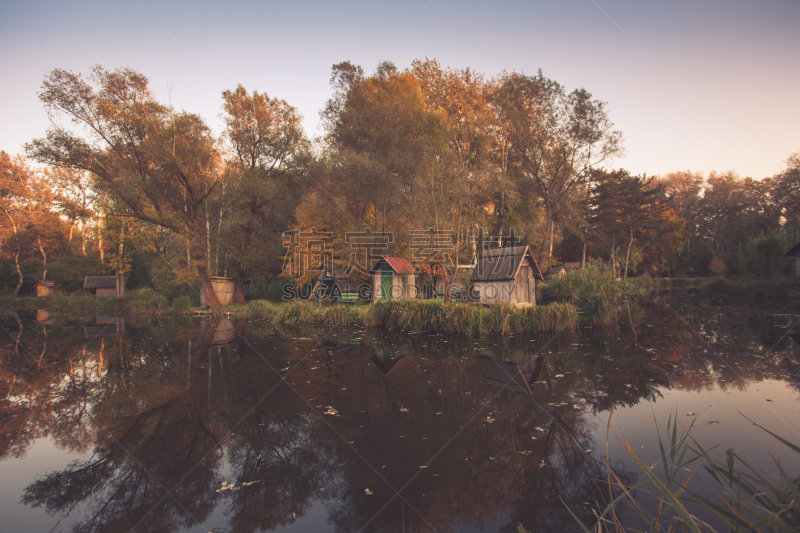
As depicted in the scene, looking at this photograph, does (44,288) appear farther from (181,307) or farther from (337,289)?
(337,289)

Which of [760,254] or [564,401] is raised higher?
[760,254]

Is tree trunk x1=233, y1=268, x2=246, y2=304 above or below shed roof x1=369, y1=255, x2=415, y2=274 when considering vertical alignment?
below

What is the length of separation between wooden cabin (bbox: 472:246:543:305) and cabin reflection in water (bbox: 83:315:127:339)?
1665 centimetres

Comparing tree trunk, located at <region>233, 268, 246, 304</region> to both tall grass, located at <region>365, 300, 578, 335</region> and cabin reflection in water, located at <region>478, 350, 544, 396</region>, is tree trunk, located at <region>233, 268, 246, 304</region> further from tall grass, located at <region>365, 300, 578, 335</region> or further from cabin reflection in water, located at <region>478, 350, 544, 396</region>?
cabin reflection in water, located at <region>478, 350, 544, 396</region>

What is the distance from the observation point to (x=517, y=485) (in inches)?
189

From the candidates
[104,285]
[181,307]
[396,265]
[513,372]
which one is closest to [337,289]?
[396,265]

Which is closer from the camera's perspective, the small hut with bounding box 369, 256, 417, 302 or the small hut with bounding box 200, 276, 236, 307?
the small hut with bounding box 369, 256, 417, 302

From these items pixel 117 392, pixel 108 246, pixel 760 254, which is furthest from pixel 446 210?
pixel 108 246

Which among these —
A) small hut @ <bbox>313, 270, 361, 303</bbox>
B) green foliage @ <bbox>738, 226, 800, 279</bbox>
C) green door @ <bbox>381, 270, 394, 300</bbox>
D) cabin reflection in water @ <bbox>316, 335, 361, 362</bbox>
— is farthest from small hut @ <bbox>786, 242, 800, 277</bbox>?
cabin reflection in water @ <bbox>316, 335, 361, 362</bbox>

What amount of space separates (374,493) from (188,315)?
79.0 ft

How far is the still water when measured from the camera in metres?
4.50

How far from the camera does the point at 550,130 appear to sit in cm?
2933

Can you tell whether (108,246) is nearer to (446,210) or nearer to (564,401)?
(446,210)

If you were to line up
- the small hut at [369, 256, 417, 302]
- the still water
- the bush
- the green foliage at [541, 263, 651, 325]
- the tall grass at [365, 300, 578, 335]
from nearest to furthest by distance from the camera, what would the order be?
the still water < the tall grass at [365, 300, 578, 335] < the green foliage at [541, 263, 651, 325] < the small hut at [369, 256, 417, 302] < the bush
